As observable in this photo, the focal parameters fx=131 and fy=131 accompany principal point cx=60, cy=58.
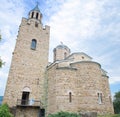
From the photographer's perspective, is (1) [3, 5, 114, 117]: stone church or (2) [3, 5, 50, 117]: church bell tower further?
(2) [3, 5, 50, 117]: church bell tower

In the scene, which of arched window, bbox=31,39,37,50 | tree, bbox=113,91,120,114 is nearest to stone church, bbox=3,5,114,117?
arched window, bbox=31,39,37,50

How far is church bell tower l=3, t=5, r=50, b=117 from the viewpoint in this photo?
17142 mm

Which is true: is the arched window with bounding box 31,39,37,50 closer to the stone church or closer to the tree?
the stone church

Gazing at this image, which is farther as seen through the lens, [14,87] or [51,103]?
[14,87]

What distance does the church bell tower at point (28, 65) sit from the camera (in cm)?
1714

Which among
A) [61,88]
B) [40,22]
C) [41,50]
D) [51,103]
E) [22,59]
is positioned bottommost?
[51,103]

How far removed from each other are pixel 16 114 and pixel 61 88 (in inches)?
246

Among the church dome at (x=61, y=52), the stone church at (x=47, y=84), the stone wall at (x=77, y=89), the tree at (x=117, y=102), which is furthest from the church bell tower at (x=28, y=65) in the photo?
the tree at (x=117, y=102)

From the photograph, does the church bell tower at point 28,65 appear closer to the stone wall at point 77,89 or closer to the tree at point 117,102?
the stone wall at point 77,89

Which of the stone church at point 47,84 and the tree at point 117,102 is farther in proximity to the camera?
the tree at point 117,102

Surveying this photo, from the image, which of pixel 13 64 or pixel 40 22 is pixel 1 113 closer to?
pixel 13 64

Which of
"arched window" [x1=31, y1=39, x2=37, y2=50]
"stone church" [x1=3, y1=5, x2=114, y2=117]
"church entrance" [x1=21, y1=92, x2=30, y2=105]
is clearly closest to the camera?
"stone church" [x1=3, y1=5, x2=114, y2=117]

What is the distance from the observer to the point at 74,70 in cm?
1741

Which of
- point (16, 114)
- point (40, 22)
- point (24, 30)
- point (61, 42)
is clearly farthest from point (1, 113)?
point (61, 42)
